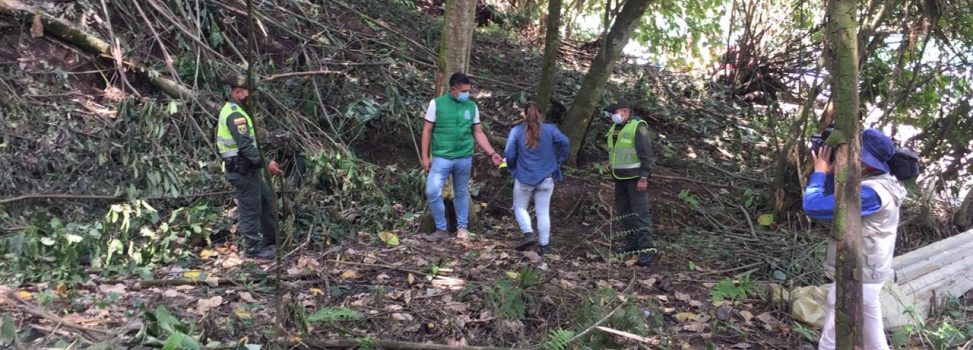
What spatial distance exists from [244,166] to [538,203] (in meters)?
2.41

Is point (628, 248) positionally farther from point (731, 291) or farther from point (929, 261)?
point (929, 261)

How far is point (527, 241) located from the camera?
611 cm

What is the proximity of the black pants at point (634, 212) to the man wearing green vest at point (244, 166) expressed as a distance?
2.83 metres

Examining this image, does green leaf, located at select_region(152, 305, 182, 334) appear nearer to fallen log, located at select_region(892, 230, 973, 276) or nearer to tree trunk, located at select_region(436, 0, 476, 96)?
tree trunk, located at select_region(436, 0, 476, 96)

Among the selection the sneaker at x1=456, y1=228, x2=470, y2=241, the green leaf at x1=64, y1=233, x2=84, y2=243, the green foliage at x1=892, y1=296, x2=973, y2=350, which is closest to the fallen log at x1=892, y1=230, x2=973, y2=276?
the green foliage at x1=892, y1=296, x2=973, y2=350

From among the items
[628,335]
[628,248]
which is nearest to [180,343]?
[628,335]

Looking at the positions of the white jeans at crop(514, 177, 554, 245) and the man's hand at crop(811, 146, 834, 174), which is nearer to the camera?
the man's hand at crop(811, 146, 834, 174)

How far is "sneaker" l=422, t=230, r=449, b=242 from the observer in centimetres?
618

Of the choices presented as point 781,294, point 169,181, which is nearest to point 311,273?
point 169,181

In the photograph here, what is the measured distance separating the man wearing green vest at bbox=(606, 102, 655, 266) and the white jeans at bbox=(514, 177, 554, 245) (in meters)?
0.61

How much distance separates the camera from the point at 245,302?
183 inches

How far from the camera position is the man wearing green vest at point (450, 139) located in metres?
5.97

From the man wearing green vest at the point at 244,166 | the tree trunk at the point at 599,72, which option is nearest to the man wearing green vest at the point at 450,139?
the man wearing green vest at the point at 244,166

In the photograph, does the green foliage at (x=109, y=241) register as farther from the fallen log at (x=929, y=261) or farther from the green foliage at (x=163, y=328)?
the fallen log at (x=929, y=261)
